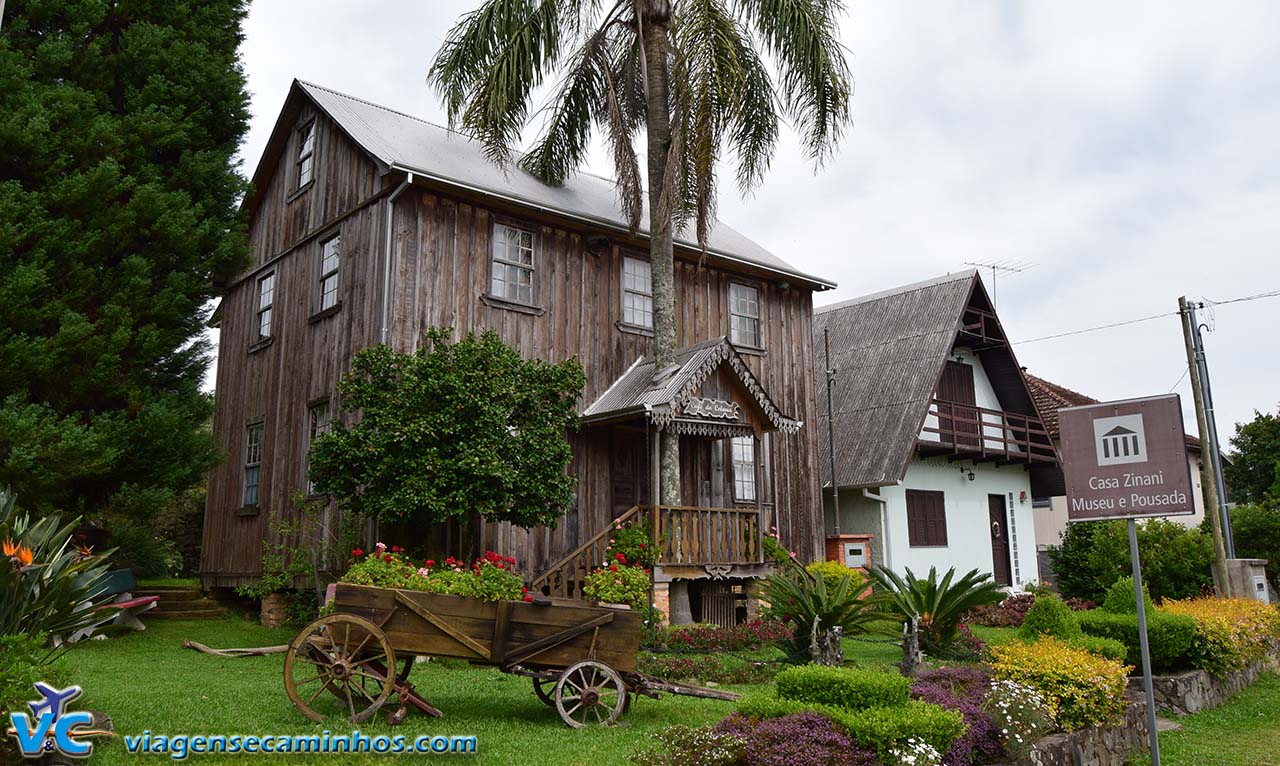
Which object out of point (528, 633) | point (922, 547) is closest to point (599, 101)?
point (528, 633)

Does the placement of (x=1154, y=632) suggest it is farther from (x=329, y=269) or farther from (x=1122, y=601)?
(x=329, y=269)

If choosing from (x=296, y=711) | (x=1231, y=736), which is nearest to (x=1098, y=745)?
(x=1231, y=736)

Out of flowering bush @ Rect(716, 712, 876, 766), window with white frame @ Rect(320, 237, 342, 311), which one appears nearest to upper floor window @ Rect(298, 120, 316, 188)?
window with white frame @ Rect(320, 237, 342, 311)

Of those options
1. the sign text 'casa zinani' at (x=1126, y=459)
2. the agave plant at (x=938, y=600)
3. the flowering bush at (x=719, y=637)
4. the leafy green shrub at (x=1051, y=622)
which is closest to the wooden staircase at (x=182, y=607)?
the flowering bush at (x=719, y=637)

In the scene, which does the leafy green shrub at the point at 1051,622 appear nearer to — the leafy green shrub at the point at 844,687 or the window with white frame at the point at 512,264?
the leafy green shrub at the point at 844,687

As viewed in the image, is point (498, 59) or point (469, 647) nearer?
point (469, 647)

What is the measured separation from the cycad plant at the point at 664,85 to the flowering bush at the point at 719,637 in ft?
7.37

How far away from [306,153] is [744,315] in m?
9.21

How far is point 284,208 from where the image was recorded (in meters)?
18.9

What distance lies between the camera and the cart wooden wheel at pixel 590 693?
8336 millimetres

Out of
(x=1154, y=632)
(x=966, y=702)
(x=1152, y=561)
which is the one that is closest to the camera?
(x=966, y=702)

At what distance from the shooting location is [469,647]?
8.04m

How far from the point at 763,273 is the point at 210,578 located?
12.6 m

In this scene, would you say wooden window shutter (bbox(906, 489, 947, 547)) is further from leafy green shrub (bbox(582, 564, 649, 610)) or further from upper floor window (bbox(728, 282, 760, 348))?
leafy green shrub (bbox(582, 564, 649, 610))
